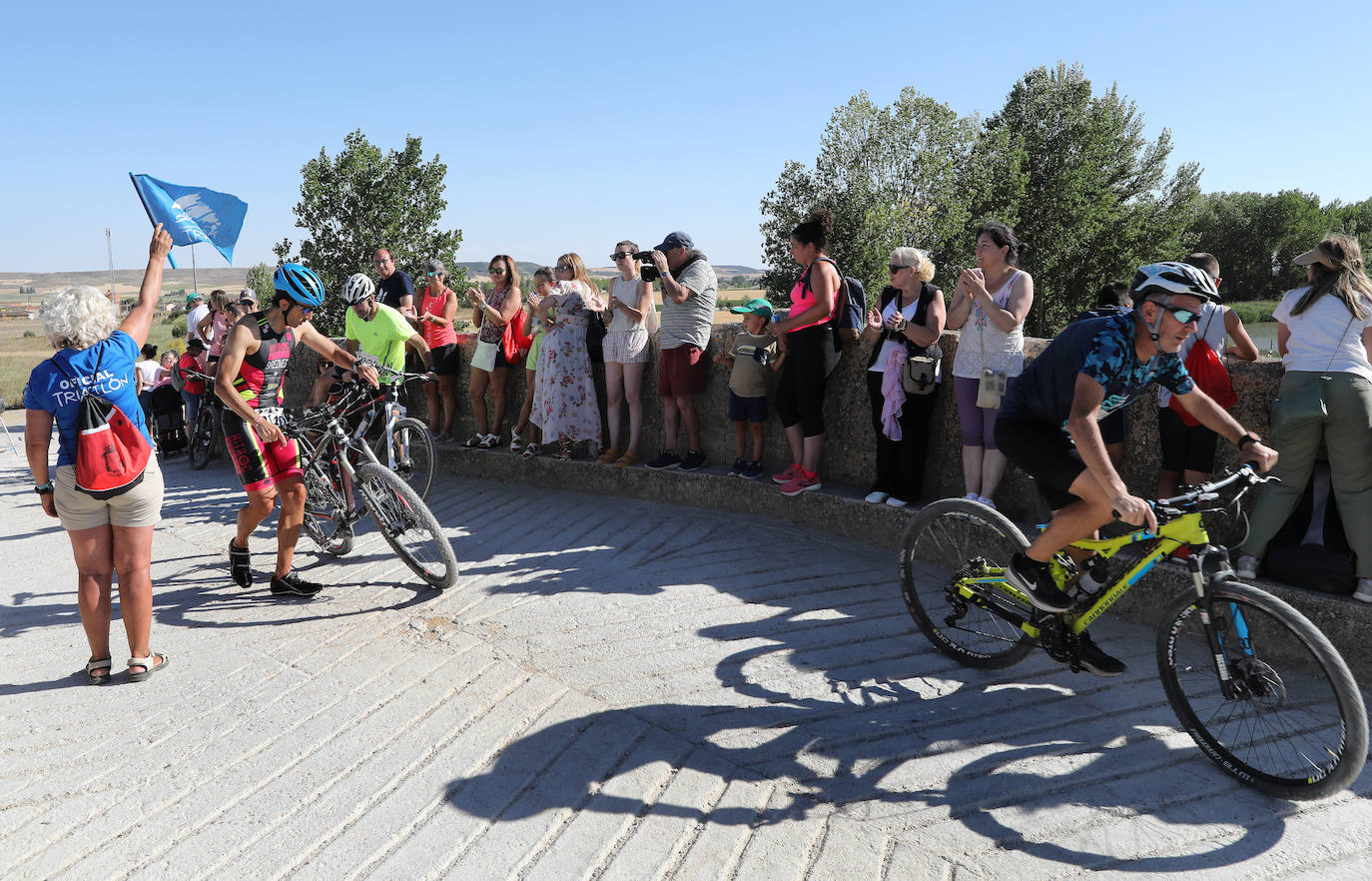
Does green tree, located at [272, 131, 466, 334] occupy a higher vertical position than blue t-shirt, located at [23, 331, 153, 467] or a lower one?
higher

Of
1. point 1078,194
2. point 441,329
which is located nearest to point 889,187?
point 1078,194

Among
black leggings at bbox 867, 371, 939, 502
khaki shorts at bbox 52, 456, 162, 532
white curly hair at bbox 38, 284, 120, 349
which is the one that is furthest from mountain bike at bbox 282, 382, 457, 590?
black leggings at bbox 867, 371, 939, 502

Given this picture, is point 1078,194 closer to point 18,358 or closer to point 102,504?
point 102,504

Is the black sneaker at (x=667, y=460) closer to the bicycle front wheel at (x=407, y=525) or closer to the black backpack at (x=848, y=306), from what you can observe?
the black backpack at (x=848, y=306)

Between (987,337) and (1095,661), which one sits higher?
(987,337)

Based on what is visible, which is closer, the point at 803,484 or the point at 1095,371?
the point at 1095,371

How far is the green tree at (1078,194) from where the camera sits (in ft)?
182

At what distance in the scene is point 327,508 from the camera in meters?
6.27

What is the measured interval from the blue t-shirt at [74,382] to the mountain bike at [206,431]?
6.63 metres

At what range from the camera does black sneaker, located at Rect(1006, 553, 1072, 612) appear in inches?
156

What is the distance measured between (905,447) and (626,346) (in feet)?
9.21

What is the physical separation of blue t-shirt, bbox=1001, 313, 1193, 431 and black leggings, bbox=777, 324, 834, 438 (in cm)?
264

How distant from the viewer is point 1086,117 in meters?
57.8

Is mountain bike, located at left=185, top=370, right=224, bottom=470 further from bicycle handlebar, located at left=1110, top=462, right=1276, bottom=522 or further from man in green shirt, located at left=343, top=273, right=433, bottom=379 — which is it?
bicycle handlebar, located at left=1110, top=462, right=1276, bottom=522
